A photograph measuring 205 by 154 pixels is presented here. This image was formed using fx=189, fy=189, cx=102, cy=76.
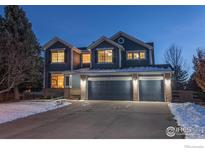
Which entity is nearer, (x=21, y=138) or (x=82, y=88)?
(x=21, y=138)

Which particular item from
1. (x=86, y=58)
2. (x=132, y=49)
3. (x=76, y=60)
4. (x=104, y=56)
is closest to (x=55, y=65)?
(x=76, y=60)

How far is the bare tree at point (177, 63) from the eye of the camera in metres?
27.8

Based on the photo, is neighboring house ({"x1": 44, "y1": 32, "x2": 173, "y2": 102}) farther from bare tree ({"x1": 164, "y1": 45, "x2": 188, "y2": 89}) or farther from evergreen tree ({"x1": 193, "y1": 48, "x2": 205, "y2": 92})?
bare tree ({"x1": 164, "y1": 45, "x2": 188, "y2": 89})

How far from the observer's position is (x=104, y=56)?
60.5 ft

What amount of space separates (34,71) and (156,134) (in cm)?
1391

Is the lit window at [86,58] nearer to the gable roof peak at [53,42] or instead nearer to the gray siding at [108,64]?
the gable roof peak at [53,42]

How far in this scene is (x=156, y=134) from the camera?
5660 millimetres

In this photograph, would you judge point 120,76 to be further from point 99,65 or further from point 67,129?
point 67,129

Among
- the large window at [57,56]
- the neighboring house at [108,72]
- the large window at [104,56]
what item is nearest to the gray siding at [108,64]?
the neighboring house at [108,72]

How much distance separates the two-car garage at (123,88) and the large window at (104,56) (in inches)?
94.0
